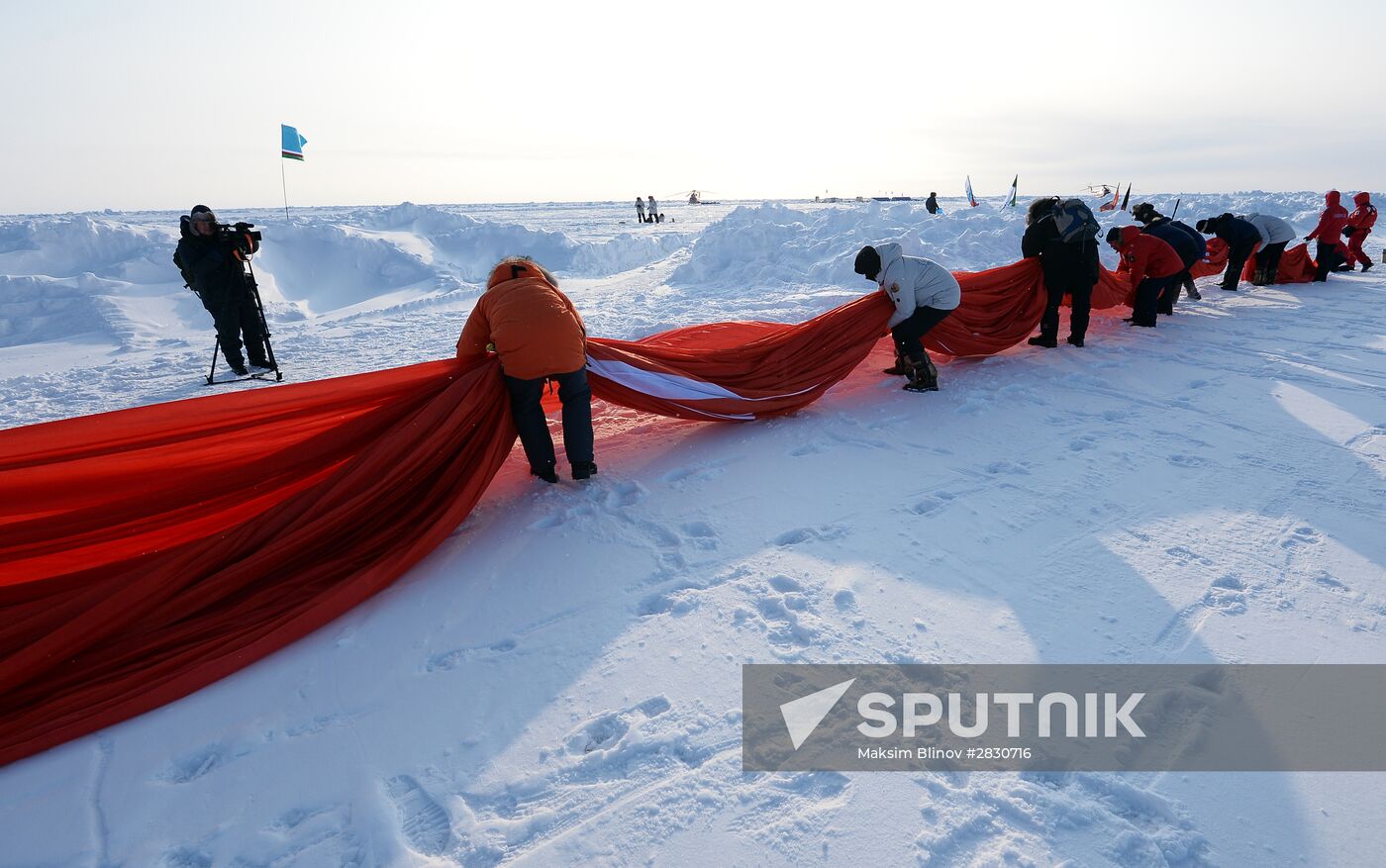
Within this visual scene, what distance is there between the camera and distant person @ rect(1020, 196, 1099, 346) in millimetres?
5855

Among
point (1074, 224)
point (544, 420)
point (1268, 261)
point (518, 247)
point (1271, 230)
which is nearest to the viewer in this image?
point (544, 420)

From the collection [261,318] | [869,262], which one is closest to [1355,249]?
[869,262]

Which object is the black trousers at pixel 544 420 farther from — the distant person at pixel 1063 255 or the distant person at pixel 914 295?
the distant person at pixel 1063 255

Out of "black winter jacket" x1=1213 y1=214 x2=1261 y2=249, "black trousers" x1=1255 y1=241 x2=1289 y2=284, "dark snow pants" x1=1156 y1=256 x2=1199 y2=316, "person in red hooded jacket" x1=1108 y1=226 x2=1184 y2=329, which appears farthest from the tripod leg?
"black trousers" x1=1255 y1=241 x2=1289 y2=284

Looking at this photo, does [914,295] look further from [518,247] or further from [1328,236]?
[518,247]

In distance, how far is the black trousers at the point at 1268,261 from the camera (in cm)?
934

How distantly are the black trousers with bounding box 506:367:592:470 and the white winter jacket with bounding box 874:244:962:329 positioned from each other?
249 cm

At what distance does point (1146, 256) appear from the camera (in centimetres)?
667

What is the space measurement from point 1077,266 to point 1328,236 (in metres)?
7.06

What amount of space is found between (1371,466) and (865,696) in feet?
11.6

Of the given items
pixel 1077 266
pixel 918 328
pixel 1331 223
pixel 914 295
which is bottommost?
pixel 918 328

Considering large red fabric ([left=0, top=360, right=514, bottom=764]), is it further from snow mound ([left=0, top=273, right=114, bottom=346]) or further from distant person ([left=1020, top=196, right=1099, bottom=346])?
snow mound ([left=0, top=273, right=114, bottom=346])

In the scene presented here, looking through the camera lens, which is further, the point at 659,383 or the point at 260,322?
the point at 260,322

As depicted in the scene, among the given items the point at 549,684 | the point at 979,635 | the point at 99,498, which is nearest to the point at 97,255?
the point at 99,498
